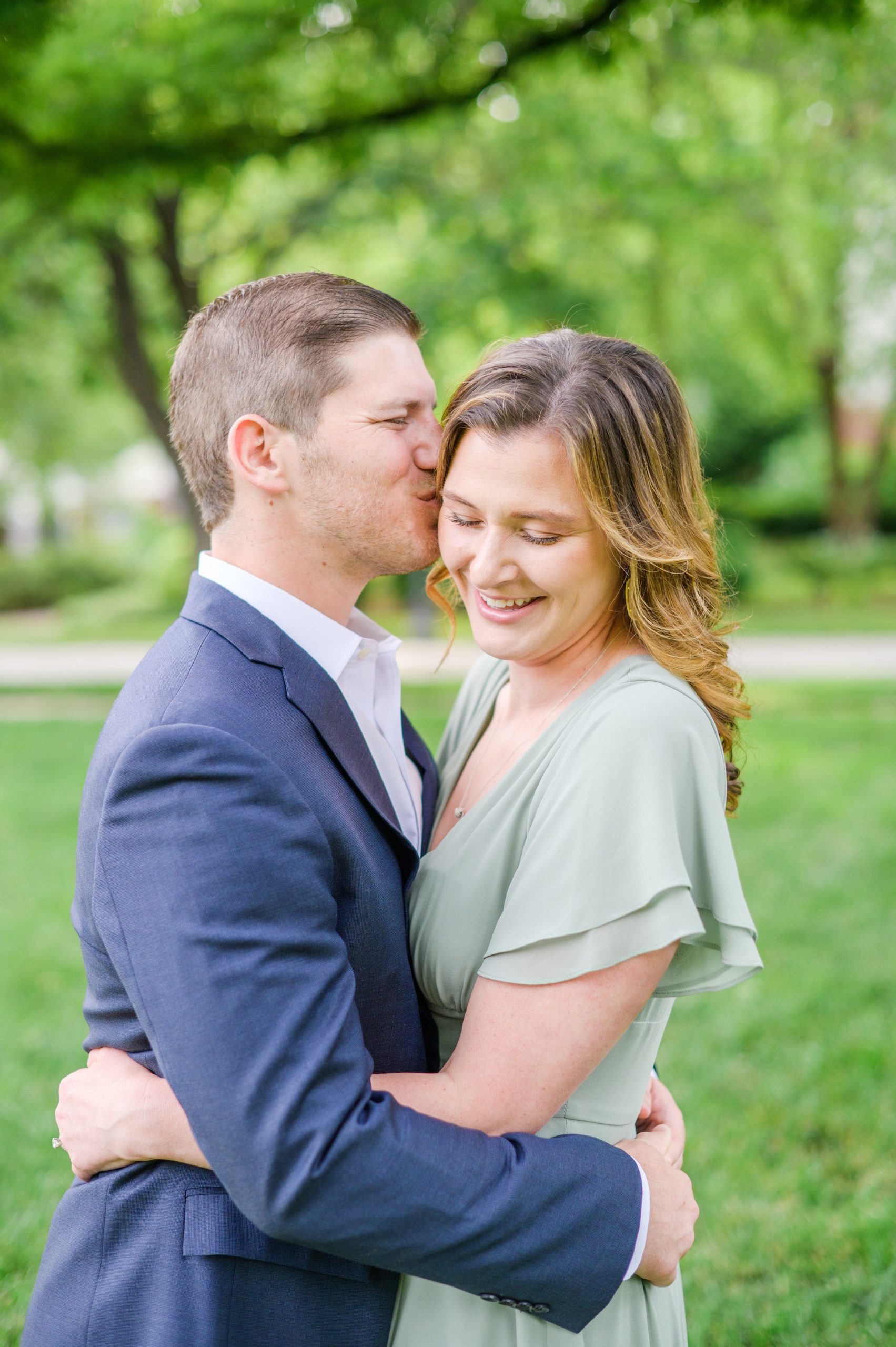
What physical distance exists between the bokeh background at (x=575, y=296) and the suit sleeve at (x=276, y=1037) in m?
1.55

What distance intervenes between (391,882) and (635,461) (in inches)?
33.7

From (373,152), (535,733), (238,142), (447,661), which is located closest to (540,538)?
(535,733)

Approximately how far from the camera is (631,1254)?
1798 mm

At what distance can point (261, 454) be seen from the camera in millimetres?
2098

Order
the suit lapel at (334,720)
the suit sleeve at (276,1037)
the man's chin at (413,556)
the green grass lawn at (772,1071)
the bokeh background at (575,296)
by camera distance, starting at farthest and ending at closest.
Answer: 1. the bokeh background at (575,296)
2. the green grass lawn at (772,1071)
3. the man's chin at (413,556)
4. the suit lapel at (334,720)
5. the suit sleeve at (276,1037)

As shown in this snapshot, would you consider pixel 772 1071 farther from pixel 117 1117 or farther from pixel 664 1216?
pixel 117 1117

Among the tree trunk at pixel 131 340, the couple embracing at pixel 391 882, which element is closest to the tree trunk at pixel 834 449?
the tree trunk at pixel 131 340

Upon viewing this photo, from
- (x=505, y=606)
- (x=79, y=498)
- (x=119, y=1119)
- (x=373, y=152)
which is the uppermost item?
(x=373, y=152)

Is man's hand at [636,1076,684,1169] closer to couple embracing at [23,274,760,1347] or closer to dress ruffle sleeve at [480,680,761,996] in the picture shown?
couple embracing at [23,274,760,1347]

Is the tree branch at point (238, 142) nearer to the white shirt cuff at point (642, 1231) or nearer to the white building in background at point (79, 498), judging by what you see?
the white shirt cuff at point (642, 1231)

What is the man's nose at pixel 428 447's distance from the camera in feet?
7.29

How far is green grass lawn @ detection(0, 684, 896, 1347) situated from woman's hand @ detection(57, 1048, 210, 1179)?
0.89m

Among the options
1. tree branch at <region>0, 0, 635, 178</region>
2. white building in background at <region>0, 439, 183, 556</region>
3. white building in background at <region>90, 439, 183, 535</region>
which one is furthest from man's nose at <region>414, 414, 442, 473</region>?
white building in background at <region>90, 439, 183, 535</region>

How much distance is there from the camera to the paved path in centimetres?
1467
